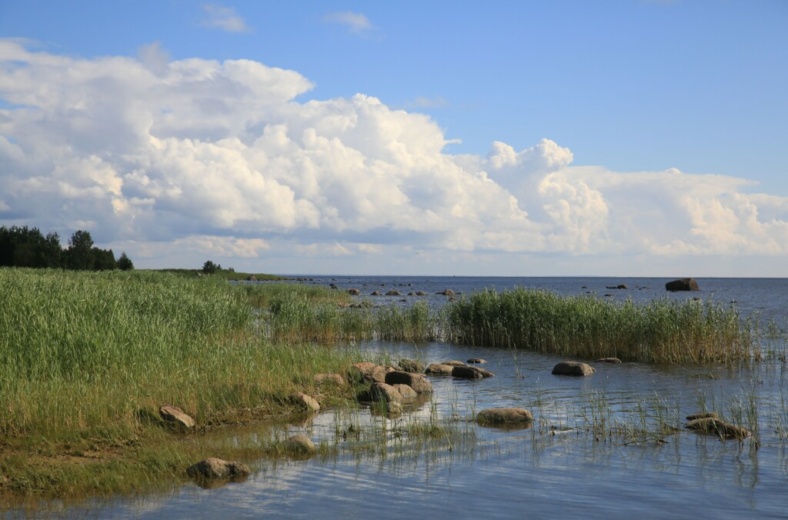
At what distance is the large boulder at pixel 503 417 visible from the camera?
16.2m

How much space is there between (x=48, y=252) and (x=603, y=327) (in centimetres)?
7409

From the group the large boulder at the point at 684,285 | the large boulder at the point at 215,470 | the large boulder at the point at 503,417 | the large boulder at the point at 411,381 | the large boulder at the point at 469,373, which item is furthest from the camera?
the large boulder at the point at 684,285

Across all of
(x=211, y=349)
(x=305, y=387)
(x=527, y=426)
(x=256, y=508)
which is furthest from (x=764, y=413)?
(x=211, y=349)

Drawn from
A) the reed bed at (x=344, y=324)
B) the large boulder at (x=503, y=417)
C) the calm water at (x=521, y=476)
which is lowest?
the calm water at (x=521, y=476)

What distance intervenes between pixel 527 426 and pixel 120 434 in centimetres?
854

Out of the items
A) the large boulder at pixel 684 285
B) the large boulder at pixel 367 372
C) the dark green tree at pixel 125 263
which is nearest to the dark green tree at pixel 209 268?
the dark green tree at pixel 125 263

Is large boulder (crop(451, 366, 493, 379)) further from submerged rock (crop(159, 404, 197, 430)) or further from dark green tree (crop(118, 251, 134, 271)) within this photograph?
dark green tree (crop(118, 251, 134, 271))

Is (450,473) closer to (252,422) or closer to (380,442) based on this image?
(380,442)

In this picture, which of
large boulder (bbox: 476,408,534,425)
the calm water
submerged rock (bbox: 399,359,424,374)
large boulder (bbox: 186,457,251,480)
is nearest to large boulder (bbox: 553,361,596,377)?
submerged rock (bbox: 399,359,424,374)

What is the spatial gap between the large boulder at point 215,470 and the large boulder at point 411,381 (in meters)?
9.44

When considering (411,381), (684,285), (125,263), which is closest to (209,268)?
(125,263)

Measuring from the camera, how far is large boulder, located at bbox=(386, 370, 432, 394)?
20.7 metres

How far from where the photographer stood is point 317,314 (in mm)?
34219

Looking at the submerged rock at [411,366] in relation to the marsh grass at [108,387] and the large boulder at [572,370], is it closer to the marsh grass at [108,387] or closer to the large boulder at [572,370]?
the marsh grass at [108,387]
